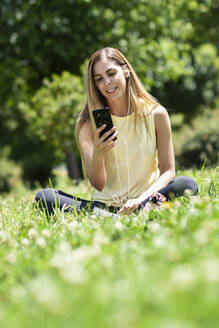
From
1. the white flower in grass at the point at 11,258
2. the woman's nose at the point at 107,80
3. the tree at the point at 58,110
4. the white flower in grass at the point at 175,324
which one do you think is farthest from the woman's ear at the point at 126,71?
the tree at the point at 58,110

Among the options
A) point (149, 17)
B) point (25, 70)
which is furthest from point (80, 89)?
point (149, 17)

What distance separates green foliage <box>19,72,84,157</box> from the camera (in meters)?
8.64

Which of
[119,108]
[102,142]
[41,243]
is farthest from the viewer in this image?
[119,108]

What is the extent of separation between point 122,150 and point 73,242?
1789 millimetres

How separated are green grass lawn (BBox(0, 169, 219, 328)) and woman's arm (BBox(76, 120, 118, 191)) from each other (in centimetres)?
113

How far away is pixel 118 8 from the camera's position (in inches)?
374

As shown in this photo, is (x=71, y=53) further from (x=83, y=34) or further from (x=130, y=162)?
(x=130, y=162)

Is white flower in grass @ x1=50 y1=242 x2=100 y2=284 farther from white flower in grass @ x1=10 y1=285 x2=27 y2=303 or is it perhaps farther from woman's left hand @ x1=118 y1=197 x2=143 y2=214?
woman's left hand @ x1=118 y1=197 x2=143 y2=214

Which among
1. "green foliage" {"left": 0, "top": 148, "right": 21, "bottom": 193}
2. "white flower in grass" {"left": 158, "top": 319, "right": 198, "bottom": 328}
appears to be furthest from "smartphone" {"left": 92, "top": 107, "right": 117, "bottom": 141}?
"green foliage" {"left": 0, "top": 148, "right": 21, "bottom": 193}

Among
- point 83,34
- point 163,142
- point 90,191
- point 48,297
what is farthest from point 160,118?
point 83,34

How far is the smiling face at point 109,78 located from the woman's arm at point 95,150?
0.42m

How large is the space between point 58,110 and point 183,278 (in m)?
7.87

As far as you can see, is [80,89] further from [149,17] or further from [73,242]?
[73,242]

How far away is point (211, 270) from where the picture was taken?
1097 millimetres
